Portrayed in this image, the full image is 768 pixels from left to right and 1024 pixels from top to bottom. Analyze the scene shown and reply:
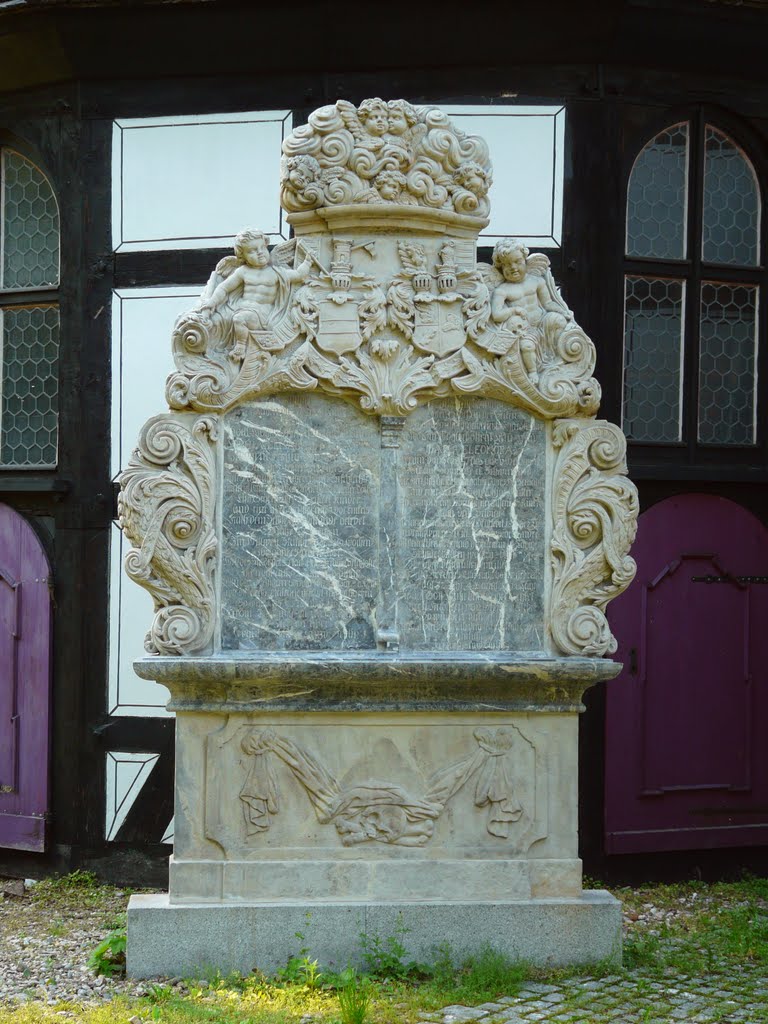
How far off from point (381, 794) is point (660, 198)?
13.7ft

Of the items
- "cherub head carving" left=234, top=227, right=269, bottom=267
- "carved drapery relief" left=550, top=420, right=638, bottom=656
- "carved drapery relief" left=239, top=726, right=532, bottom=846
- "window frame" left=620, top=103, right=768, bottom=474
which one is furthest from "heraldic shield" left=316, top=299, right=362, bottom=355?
"window frame" left=620, top=103, right=768, bottom=474

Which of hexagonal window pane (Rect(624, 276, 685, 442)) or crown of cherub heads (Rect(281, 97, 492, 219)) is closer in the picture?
crown of cherub heads (Rect(281, 97, 492, 219))

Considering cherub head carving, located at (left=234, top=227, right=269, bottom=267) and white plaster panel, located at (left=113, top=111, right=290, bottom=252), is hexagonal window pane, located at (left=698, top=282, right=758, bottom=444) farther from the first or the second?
cherub head carving, located at (left=234, top=227, right=269, bottom=267)

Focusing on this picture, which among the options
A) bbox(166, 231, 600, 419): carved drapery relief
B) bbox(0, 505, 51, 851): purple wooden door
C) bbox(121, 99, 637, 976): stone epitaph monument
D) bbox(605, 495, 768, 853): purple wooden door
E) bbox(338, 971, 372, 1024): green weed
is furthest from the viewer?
bbox(0, 505, 51, 851): purple wooden door

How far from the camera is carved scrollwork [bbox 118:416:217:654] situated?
593 cm

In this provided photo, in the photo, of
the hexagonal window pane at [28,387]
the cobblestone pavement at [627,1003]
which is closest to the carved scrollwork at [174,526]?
the cobblestone pavement at [627,1003]

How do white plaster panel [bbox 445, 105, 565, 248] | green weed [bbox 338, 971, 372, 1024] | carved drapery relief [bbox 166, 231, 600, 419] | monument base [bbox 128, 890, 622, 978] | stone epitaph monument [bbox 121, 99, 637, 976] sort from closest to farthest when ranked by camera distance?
1. green weed [bbox 338, 971, 372, 1024]
2. monument base [bbox 128, 890, 622, 978]
3. stone epitaph monument [bbox 121, 99, 637, 976]
4. carved drapery relief [bbox 166, 231, 600, 419]
5. white plaster panel [bbox 445, 105, 565, 248]

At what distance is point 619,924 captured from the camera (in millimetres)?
6059

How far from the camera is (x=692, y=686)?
8.29 m

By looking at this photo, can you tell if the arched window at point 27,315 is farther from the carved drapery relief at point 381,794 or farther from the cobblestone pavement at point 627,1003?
the cobblestone pavement at point 627,1003

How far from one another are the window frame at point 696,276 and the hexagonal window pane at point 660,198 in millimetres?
47

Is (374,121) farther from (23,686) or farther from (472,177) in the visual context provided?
(23,686)

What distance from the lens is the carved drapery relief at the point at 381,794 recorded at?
19.7 feet

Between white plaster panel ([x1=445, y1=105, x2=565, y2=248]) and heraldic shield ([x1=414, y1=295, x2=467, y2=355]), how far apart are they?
1.99 meters
